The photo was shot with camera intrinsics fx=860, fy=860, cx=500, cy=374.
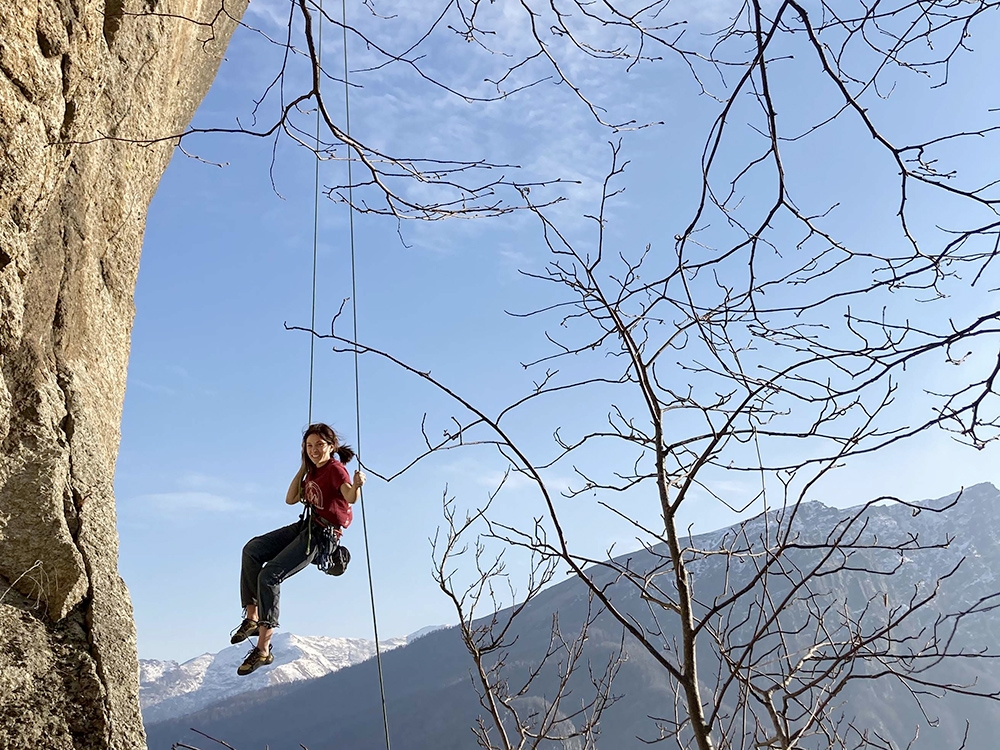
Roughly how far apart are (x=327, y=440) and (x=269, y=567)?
826 mm

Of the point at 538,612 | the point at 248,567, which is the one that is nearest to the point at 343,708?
the point at 538,612

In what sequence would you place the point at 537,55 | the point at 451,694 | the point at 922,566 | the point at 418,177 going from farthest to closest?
the point at 922,566 → the point at 451,694 → the point at 537,55 → the point at 418,177

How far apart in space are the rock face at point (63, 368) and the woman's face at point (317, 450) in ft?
3.56

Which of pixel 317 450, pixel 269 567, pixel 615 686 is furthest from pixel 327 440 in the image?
pixel 615 686

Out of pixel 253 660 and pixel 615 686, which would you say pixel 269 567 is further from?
pixel 615 686

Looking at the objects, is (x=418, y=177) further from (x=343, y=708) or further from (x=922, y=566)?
(x=922, y=566)

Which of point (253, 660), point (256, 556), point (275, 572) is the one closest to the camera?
point (253, 660)

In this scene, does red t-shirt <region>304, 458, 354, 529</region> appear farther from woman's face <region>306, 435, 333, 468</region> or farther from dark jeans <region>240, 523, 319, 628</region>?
dark jeans <region>240, 523, 319, 628</region>

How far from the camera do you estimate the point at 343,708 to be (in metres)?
119

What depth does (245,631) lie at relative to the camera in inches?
197

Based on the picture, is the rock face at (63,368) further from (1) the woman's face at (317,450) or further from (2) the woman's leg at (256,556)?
(1) the woman's face at (317,450)

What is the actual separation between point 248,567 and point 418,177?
3099 mm

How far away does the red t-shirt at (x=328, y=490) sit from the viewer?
200 inches

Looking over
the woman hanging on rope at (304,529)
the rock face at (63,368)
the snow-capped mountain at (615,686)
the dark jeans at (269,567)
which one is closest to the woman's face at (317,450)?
the woman hanging on rope at (304,529)
